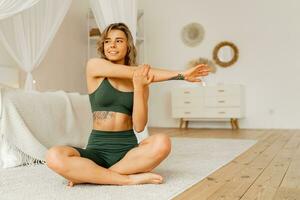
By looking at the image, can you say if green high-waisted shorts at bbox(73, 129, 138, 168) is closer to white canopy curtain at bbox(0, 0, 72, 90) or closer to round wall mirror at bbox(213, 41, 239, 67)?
white canopy curtain at bbox(0, 0, 72, 90)

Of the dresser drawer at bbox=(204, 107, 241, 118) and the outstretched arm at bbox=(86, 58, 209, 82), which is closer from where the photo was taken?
the outstretched arm at bbox=(86, 58, 209, 82)

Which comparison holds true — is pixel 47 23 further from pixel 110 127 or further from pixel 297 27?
pixel 297 27

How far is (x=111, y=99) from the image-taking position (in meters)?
1.91

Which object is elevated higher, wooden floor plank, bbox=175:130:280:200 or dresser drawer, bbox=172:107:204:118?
dresser drawer, bbox=172:107:204:118

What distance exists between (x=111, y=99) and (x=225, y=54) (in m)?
4.22

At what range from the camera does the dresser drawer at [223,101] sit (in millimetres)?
5406

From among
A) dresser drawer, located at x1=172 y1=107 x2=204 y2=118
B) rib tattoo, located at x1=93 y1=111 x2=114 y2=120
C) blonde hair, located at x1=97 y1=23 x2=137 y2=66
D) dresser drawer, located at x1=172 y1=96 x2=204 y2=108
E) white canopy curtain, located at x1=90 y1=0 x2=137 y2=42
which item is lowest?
dresser drawer, located at x1=172 y1=107 x2=204 y2=118

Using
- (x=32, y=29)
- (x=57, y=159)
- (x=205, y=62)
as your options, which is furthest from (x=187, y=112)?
(x=57, y=159)

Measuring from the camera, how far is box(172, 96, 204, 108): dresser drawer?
5629 millimetres

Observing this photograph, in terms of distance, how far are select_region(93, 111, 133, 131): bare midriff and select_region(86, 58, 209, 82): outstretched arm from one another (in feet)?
0.65

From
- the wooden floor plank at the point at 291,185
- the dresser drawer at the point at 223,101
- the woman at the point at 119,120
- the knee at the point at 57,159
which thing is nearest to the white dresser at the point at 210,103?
the dresser drawer at the point at 223,101

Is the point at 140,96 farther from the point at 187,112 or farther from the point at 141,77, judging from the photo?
the point at 187,112

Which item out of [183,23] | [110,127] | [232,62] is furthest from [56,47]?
[110,127]

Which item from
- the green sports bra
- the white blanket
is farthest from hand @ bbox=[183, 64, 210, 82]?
the white blanket
